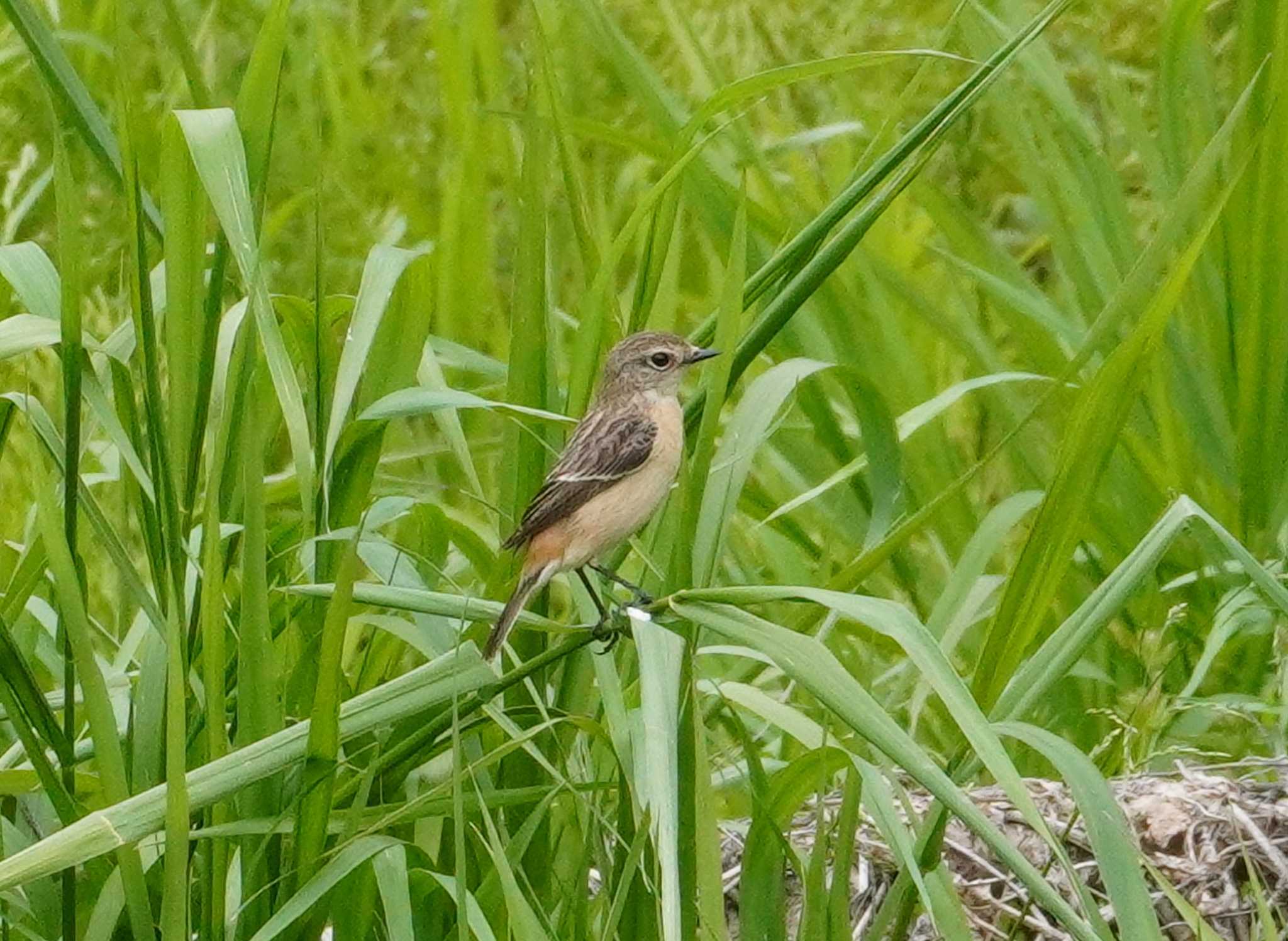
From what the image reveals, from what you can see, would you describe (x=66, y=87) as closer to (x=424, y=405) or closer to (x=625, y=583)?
(x=424, y=405)

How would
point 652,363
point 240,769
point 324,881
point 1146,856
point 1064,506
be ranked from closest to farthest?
point 240,769, point 324,881, point 1064,506, point 1146,856, point 652,363

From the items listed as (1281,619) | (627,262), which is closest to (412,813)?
(1281,619)

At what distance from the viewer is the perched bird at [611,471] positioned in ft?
11.2

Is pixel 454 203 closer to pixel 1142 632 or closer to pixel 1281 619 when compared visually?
pixel 1142 632

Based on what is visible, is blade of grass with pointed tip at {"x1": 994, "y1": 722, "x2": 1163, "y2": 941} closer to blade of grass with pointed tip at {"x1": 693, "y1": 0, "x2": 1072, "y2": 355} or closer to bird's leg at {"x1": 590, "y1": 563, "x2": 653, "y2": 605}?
blade of grass with pointed tip at {"x1": 693, "y1": 0, "x2": 1072, "y2": 355}

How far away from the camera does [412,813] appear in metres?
2.93

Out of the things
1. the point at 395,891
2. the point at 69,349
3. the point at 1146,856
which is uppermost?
the point at 69,349

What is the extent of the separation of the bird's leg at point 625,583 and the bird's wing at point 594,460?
0.12m

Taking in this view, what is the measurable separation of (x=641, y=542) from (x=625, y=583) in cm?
71

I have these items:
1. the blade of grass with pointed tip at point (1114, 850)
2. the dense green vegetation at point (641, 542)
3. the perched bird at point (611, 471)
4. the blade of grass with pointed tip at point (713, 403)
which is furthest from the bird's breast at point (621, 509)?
the blade of grass with pointed tip at point (1114, 850)

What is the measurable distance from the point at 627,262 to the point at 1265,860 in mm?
3665

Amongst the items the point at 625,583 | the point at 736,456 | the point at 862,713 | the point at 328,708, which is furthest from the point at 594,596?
the point at 862,713

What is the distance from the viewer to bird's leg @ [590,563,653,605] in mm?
3541

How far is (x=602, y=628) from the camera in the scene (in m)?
3.06
